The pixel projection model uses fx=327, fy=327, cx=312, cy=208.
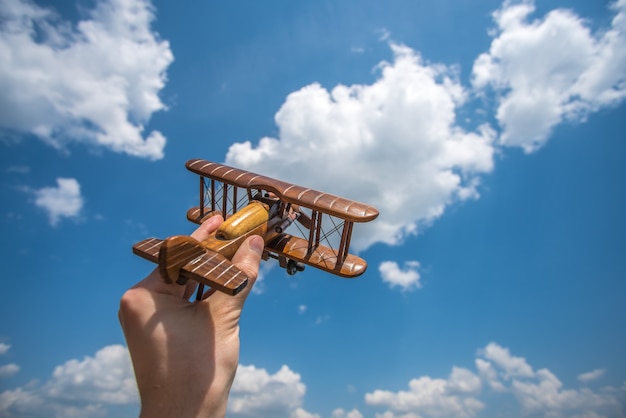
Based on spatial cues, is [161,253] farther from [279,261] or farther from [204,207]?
[204,207]

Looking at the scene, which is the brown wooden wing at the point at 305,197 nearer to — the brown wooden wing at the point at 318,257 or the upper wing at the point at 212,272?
the brown wooden wing at the point at 318,257

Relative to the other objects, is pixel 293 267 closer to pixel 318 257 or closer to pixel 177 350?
pixel 318 257

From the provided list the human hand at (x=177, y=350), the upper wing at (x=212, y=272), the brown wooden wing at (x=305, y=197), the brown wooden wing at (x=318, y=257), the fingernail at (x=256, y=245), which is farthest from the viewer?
the brown wooden wing at (x=318, y=257)

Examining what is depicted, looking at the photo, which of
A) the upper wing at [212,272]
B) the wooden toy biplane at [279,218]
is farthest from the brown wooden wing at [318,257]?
the upper wing at [212,272]

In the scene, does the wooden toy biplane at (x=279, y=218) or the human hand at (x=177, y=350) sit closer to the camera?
the human hand at (x=177, y=350)

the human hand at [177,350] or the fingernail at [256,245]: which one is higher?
the fingernail at [256,245]

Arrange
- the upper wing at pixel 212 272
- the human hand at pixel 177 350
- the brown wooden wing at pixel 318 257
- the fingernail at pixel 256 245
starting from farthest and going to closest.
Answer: the brown wooden wing at pixel 318 257 < the fingernail at pixel 256 245 < the upper wing at pixel 212 272 < the human hand at pixel 177 350

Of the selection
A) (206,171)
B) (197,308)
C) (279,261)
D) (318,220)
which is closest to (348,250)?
(318,220)
